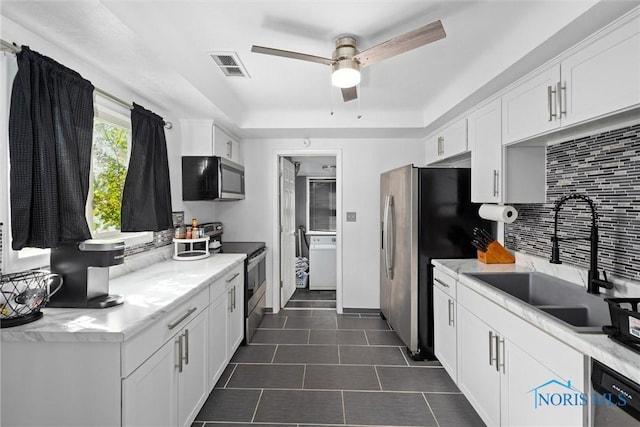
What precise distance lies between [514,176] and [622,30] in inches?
41.3

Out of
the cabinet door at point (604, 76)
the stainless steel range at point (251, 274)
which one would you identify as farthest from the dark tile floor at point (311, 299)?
the cabinet door at point (604, 76)

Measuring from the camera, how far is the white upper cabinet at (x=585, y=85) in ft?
4.42

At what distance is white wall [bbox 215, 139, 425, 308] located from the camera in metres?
3.95

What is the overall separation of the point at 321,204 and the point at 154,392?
15.9 feet

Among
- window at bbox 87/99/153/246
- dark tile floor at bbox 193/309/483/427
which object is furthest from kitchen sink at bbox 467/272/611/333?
window at bbox 87/99/153/246

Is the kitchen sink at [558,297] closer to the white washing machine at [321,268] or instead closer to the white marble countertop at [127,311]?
the white marble countertop at [127,311]

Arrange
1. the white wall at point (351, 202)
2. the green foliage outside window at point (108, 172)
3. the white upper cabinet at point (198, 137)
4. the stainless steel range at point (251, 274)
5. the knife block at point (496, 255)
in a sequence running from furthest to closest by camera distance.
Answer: the white wall at point (351, 202), the white upper cabinet at point (198, 137), the stainless steel range at point (251, 274), the knife block at point (496, 255), the green foliage outside window at point (108, 172)

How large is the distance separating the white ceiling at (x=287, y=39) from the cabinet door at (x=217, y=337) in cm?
160

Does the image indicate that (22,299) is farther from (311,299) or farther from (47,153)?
(311,299)

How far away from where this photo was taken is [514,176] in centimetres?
228

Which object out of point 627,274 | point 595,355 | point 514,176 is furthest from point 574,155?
point 595,355

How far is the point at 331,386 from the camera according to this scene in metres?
2.36

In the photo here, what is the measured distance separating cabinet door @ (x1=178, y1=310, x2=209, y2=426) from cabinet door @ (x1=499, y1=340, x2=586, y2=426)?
1704 mm

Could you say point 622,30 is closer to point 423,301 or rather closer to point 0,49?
point 423,301
